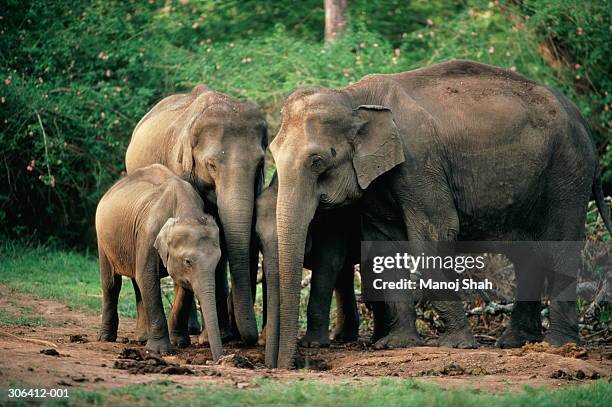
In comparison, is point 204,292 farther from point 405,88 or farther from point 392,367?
point 405,88

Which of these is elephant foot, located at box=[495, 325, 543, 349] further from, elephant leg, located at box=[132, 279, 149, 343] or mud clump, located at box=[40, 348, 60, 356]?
mud clump, located at box=[40, 348, 60, 356]

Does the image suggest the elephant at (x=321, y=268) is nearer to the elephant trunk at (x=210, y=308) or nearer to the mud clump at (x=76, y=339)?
the elephant trunk at (x=210, y=308)

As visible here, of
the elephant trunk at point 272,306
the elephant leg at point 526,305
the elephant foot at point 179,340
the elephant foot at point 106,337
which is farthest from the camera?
the elephant leg at point 526,305

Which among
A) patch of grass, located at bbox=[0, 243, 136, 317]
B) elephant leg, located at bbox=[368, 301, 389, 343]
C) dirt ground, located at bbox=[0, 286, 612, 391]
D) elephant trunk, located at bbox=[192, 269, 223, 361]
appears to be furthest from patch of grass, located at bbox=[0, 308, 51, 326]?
elephant leg, located at bbox=[368, 301, 389, 343]

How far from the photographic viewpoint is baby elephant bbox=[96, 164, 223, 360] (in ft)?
31.1

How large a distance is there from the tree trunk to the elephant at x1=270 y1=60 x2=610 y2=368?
6892 mm

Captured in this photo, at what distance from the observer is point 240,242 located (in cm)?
1018

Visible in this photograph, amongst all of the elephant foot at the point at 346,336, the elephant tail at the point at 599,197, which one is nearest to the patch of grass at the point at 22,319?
the elephant foot at the point at 346,336

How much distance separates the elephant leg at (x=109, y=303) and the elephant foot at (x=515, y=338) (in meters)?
3.64

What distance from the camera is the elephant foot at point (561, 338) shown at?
11.0 m

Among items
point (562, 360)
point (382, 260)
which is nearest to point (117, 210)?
point (382, 260)

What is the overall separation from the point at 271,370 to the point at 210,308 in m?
0.70

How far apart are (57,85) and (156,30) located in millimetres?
2450

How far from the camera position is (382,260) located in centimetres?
1108
